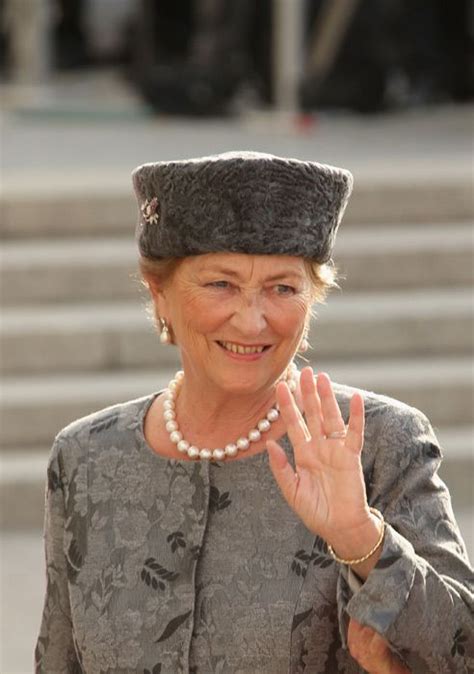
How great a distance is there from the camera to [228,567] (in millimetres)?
2541

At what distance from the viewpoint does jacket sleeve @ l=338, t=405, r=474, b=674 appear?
229 cm

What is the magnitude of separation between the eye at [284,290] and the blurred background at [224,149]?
259 cm

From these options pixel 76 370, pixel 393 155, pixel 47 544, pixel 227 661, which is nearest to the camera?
pixel 227 661

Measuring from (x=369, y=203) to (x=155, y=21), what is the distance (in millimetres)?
10141

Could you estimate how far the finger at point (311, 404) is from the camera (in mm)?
2303

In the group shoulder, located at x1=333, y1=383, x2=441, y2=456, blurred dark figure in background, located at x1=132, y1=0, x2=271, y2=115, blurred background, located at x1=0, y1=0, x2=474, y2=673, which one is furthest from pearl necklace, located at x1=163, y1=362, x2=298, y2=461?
blurred dark figure in background, located at x1=132, y1=0, x2=271, y2=115

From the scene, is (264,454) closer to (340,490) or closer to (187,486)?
(187,486)

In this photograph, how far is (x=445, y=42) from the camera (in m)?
13.0

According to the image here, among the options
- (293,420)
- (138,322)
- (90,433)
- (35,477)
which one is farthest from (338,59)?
(293,420)

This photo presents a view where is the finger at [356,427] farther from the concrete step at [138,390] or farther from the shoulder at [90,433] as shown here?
the concrete step at [138,390]

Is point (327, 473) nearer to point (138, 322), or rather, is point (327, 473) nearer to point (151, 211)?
point (151, 211)

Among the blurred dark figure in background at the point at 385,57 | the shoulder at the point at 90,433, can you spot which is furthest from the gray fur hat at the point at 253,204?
the blurred dark figure in background at the point at 385,57

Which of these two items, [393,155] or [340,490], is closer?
[340,490]

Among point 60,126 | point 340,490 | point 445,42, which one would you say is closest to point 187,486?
point 340,490
